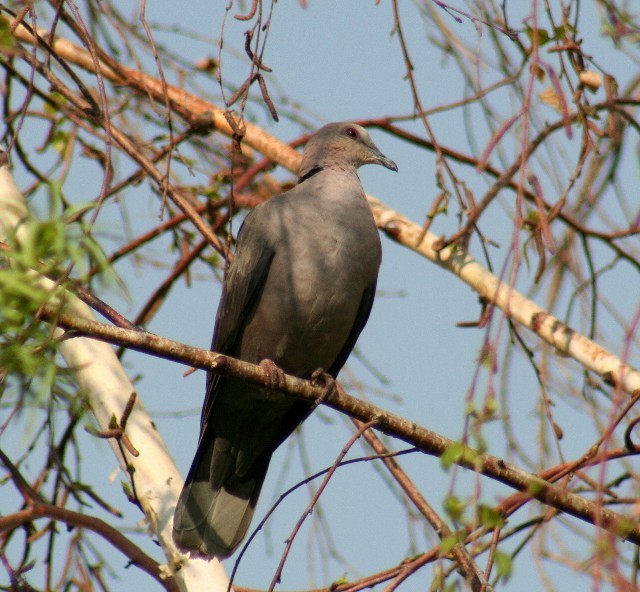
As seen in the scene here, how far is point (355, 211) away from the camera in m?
4.79

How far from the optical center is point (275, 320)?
15.5 ft

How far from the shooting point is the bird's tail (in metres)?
4.57

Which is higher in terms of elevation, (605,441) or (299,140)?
(299,140)

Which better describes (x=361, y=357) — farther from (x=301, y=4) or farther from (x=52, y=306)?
(x=52, y=306)

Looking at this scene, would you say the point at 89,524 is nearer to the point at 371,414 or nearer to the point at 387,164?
the point at 371,414

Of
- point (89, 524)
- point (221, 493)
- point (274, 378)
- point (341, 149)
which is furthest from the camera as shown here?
point (341, 149)

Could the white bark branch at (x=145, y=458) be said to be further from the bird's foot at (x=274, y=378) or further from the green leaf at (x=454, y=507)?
the green leaf at (x=454, y=507)

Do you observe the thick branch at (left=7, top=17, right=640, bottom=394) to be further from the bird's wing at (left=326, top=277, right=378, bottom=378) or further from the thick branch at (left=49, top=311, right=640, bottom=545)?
the thick branch at (left=49, top=311, right=640, bottom=545)

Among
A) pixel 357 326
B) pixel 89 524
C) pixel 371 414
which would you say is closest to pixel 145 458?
pixel 89 524

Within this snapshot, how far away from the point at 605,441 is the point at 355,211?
2.60 meters

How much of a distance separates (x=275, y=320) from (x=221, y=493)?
0.93m

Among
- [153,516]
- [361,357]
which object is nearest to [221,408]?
[361,357]

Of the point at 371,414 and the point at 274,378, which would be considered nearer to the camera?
the point at 371,414

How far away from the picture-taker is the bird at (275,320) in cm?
461
